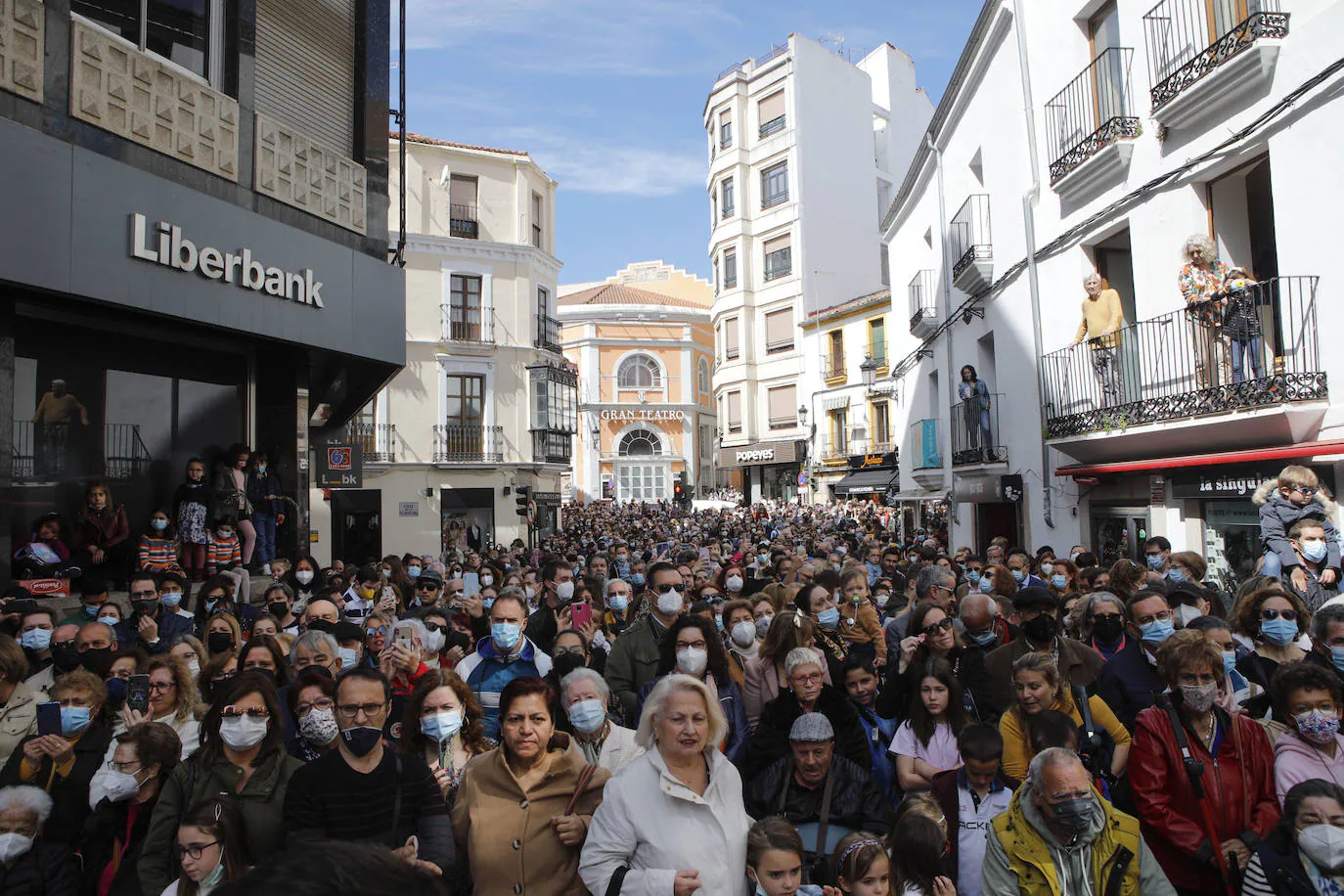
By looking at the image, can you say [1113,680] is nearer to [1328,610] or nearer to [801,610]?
[1328,610]

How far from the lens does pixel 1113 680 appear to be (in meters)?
5.45

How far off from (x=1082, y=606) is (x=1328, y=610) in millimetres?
1701

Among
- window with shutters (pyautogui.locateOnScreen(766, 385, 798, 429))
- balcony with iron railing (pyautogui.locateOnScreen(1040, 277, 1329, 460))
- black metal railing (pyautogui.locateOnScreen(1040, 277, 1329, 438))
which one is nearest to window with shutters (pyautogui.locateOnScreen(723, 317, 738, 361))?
window with shutters (pyautogui.locateOnScreen(766, 385, 798, 429))

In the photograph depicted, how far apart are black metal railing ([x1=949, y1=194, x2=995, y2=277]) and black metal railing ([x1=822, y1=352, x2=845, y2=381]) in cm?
2096

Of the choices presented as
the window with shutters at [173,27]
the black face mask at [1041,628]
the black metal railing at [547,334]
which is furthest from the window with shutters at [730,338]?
the black face mask at [1041,628]

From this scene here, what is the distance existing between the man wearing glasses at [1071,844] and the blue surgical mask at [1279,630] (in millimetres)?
2634

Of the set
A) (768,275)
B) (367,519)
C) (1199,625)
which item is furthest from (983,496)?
(768,275)

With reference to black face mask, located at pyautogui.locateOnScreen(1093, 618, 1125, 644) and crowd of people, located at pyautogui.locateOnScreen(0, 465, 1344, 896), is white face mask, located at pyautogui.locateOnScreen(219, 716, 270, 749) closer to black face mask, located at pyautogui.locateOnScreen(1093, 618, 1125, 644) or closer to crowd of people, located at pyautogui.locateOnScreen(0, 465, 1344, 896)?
crowd of people, located at pyautogui.locateOnScreen(0, 465, 1344, 896)

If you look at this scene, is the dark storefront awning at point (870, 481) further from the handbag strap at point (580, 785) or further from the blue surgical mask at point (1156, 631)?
the handbag strap at point (580, 785)

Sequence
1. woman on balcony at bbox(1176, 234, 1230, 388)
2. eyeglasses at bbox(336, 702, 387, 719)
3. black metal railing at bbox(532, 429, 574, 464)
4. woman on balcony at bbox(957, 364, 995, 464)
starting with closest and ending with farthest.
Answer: eyeglasses at bbox(336, 702, 387, 719) < woman on balcony at bbox(1176, 234, 1230, 388) < woman on balcony at bbox(957, 364, 995, 464) < black metal railing at bbox(532, 429, 574, 464)

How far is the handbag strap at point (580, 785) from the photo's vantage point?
396 cm

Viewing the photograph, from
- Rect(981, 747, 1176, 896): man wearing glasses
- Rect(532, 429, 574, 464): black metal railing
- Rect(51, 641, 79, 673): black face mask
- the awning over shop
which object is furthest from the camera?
Rect(532, 429, 574, 464): black metal railing

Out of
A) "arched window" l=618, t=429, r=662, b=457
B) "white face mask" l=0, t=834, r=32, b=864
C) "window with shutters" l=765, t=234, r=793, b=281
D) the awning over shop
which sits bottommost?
"white face mask" l=0, t=834, r=32, b=864

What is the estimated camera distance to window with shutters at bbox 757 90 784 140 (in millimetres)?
43219
